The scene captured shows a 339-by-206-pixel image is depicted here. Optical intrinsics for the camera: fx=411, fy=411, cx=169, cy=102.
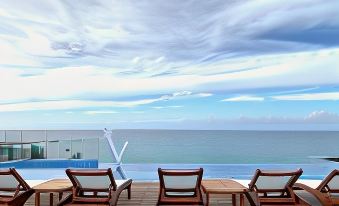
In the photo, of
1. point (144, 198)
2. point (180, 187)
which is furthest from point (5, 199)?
point (144, 198)

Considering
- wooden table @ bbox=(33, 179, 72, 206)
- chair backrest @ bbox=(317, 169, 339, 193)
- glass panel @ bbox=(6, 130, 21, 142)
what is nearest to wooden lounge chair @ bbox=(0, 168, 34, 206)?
wooden table @ bbox=(33, 179, 72, 206)

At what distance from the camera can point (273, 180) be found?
448 centimetres

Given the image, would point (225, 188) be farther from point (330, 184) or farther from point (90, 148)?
point (90, 148)

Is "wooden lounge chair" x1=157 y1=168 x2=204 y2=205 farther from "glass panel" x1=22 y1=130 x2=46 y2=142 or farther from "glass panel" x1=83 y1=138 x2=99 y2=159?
"glass panel" x1=22 y1=130 x2=46 y2=142

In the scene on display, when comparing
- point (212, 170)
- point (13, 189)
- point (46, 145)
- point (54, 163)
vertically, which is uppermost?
point (46, 145)

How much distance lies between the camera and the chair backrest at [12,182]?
4453mm

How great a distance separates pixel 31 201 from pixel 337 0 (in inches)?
360

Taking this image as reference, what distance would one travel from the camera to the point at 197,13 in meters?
11.1

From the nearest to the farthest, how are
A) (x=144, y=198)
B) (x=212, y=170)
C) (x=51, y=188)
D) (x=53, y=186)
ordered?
1. (x=51, y=188)
2. (x=53, y=186)
3. (x=144, y=198)
4. (x=212, y=170)

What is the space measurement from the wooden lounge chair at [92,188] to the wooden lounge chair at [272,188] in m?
1.51

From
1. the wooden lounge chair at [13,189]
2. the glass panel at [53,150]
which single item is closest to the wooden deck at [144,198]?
the wooden lounge chair at [13,189]

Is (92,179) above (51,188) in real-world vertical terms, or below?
Result: above

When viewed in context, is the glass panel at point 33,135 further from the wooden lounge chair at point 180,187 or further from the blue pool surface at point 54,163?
the wooden lounge chair at point 180,187

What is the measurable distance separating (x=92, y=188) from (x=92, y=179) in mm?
145
